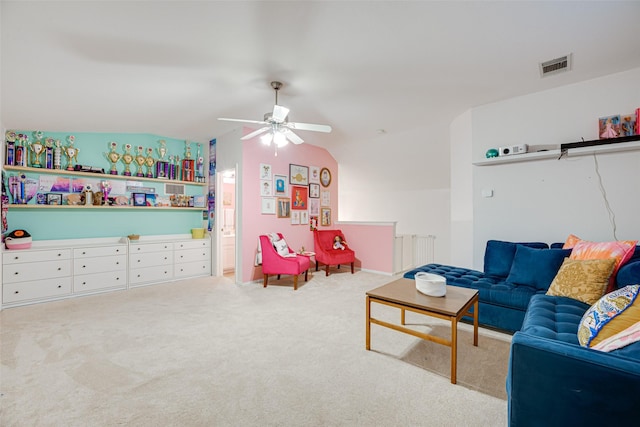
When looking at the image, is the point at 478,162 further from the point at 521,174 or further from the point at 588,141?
the point at 588,141

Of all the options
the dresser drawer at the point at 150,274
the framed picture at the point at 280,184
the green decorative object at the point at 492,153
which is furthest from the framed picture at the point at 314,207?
the green decorative object at the point at 492,153

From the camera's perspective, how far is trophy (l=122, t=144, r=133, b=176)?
14.2 feet

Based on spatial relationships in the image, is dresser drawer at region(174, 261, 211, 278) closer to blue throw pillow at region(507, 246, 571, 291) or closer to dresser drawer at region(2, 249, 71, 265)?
dresser drawer at region(2, 249, 71, 265)

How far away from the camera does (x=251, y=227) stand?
14.7 ft

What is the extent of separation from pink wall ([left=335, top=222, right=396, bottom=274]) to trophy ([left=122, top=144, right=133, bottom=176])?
4052mm

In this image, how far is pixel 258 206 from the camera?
458 cm

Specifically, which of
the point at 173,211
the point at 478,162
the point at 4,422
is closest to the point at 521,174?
the point at 478,162

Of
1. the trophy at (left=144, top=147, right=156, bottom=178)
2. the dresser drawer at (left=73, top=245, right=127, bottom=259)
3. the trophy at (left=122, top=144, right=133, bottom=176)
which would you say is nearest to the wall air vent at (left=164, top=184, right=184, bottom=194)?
the trophy at (left=144, top=147, right=156, bottom=178)

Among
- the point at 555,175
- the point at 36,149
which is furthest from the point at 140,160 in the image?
the point at 555,175

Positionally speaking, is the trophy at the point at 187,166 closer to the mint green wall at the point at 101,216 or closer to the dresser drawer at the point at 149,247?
the mint green wall at the point at 101,216

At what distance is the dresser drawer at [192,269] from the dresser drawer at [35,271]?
141cm

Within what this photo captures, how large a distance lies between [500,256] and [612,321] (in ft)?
6.24

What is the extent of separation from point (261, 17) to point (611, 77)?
3.57 metres

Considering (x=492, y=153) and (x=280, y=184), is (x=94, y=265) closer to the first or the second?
(x=280, y=184)
